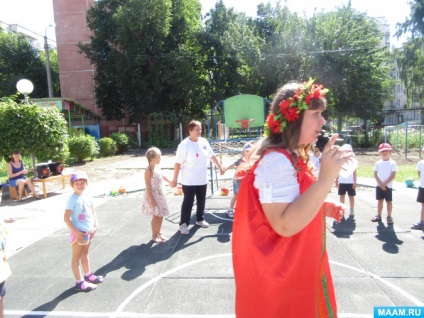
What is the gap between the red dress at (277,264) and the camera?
5.11ft

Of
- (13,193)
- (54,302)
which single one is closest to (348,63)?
(13,193)

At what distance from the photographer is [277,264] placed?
1.55m

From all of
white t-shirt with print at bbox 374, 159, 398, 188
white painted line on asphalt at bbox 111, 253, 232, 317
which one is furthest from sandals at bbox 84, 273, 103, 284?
white t-shirt with print at bbox 374, 159, 398, 188

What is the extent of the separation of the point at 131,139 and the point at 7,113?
16.0 metres

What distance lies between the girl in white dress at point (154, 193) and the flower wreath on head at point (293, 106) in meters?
3.62

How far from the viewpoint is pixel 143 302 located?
3.53 meters

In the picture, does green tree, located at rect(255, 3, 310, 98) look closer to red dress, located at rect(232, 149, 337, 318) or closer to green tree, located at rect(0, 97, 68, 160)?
green tree, located at rect(0, 97, 68, 160)

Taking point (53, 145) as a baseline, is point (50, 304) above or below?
below

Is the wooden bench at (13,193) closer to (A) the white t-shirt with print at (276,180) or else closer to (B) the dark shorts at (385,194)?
(B) the dark shorts at (385,194)

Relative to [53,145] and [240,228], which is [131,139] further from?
[240,228]

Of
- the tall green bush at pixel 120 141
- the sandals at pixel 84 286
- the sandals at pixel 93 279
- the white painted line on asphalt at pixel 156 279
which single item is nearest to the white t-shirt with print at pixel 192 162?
the white painted line on asphalt at pixel 156 279

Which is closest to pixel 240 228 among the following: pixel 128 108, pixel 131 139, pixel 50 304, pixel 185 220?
pixel 50 304

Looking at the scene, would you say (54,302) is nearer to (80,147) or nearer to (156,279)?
(156,279)

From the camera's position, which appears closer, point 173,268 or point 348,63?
point 173,268
